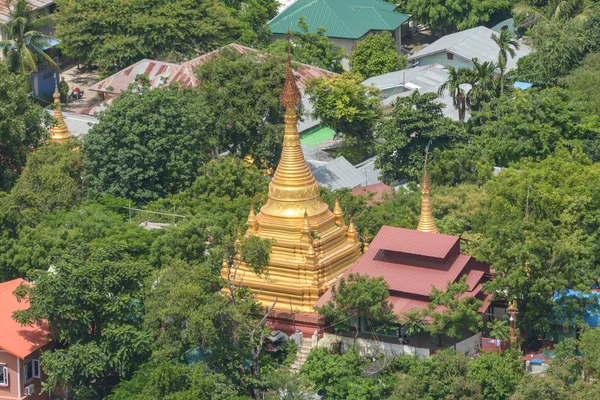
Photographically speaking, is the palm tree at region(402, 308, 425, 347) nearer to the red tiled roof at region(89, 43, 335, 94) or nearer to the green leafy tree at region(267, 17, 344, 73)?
the red tiled roof at region(89, 43, 335, 94)

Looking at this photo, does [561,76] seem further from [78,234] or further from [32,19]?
[78,234]

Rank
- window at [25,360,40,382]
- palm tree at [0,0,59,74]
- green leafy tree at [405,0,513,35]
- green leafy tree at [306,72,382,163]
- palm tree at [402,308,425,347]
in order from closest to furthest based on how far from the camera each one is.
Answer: palm tree at [402,308,425,347] → window at [25,360,40,382] → green leafy tree at [306,72,382,163] → palm tree at [0,0,59,74] → green leafy tree at [405,0,513,35]

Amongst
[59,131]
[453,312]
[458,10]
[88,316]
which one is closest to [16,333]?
[88,316]

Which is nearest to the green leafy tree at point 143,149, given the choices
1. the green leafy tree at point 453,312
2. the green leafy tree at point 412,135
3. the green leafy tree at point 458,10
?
the green leafy tree at point 412,135

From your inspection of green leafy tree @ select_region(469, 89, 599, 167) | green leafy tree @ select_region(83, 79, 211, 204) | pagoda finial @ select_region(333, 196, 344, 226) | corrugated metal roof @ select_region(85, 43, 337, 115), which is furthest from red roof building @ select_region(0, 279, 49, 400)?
corrugated metal roof @ select_region(85, 43, 337, 115)

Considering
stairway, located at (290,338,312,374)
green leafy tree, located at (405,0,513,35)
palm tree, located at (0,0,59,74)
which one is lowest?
green leafy tree, located at (405,0,513,35)

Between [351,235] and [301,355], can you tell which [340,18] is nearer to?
[351,235]
